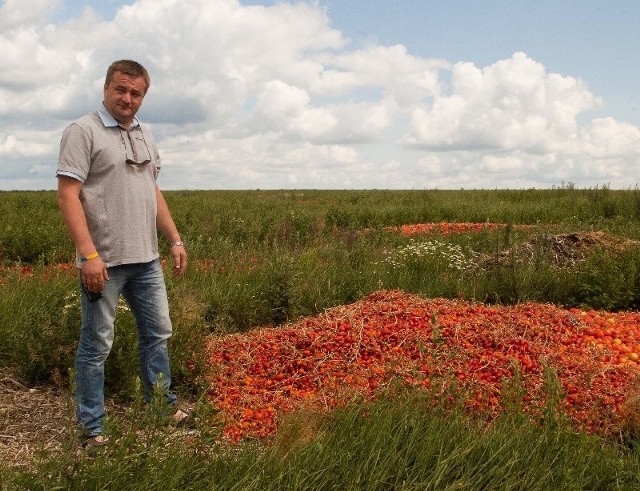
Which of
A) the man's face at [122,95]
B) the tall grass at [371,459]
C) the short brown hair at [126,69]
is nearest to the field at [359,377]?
the tall grass at [371,459]

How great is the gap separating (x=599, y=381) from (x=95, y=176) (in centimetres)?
351

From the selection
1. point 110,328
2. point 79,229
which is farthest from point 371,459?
point 79,229

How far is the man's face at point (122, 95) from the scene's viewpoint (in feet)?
11.7

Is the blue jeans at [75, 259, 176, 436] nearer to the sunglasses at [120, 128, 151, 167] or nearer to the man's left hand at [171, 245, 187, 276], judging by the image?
the man's left hand at [171, 245, 187, 276]

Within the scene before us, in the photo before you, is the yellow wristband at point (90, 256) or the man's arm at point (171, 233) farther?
the man's arm at point (171, 233)

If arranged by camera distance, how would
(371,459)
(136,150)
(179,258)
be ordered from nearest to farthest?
1. (371,459)
2. (136,150)
3. (179,258)

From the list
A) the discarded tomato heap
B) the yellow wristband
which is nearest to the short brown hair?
the yellow wristband

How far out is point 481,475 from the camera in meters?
3.10

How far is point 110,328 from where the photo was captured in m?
3.61

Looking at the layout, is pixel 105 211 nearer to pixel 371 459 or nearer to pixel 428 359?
pixel 371 459

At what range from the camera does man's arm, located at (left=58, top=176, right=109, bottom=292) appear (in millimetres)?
3334

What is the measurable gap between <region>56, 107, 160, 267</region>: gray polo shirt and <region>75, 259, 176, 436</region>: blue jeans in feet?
0.46

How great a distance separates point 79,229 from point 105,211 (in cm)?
25

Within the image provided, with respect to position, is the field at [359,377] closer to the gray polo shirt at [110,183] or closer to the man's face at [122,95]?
the gray polo shirt at [110,183]
